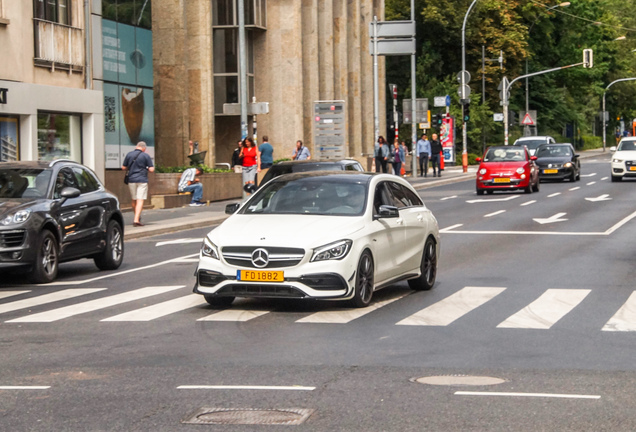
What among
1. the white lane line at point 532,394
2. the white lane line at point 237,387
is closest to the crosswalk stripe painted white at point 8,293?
the white lane line at point 237,387

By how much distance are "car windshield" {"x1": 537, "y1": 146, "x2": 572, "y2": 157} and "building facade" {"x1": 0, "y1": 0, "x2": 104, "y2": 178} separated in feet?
69.5

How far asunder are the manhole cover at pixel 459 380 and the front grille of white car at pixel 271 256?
3641mm

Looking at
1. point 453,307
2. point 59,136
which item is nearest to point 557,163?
point 59,136

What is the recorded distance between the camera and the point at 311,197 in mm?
13344

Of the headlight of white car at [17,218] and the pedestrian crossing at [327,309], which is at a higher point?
the headlight of white car at [17,218]

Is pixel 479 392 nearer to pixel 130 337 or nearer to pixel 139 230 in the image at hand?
pixel 130 337

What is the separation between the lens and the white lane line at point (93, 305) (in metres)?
12.2

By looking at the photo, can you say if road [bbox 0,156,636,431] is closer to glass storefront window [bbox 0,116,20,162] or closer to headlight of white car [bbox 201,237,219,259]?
headlight of white car [bbox 201,237,219,259]

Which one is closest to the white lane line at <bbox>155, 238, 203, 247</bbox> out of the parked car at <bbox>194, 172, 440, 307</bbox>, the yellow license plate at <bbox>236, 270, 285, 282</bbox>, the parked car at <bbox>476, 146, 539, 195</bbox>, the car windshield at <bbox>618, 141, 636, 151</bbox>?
the parked car at <bbox>194, 172, 440, 307</bbox>

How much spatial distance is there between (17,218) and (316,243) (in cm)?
507

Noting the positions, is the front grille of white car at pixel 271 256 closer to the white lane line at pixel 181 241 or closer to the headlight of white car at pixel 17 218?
the headlight of white car at pixel 17 218

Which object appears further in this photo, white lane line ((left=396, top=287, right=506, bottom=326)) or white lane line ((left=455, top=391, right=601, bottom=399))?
white lane line ((left=396, top=287, right=506, bottom=326))

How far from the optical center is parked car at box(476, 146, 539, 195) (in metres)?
38.7

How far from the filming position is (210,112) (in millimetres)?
44062
